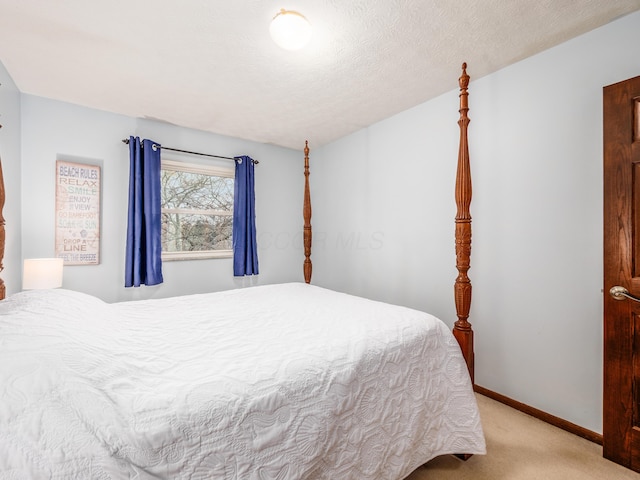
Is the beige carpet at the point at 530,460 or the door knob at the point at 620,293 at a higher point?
the door knob at the point at 620,293

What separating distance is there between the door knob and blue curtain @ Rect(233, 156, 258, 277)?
3216 millimetres

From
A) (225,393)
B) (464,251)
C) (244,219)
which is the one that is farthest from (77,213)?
(464,251)

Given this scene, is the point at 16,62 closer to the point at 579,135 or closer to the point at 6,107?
the point at 6,107

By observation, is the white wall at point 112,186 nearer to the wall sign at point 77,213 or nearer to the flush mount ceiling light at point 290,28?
the wall sign at point 77,213

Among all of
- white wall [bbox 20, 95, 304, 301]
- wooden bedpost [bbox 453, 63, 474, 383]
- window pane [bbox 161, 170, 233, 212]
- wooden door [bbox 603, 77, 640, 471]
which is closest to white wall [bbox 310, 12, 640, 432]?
wooden door [bbox 603, 77, 640, 471]

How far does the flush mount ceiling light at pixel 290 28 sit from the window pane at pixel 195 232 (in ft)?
7.69

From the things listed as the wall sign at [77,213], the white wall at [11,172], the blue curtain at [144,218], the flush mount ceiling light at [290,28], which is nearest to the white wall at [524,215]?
the flush mount ceiling light at [290,28]

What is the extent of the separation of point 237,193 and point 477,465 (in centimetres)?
331

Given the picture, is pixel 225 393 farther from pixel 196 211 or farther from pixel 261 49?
pixel 196 211

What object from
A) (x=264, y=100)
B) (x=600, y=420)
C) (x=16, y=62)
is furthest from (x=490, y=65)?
(x=16, y=62)

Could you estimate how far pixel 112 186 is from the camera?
2938mm

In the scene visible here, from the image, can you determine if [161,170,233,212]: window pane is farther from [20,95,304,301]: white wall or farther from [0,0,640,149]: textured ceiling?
[0,0,640,149]: textured ceiling

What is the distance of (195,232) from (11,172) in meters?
1.57

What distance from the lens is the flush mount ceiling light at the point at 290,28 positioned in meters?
1.59
